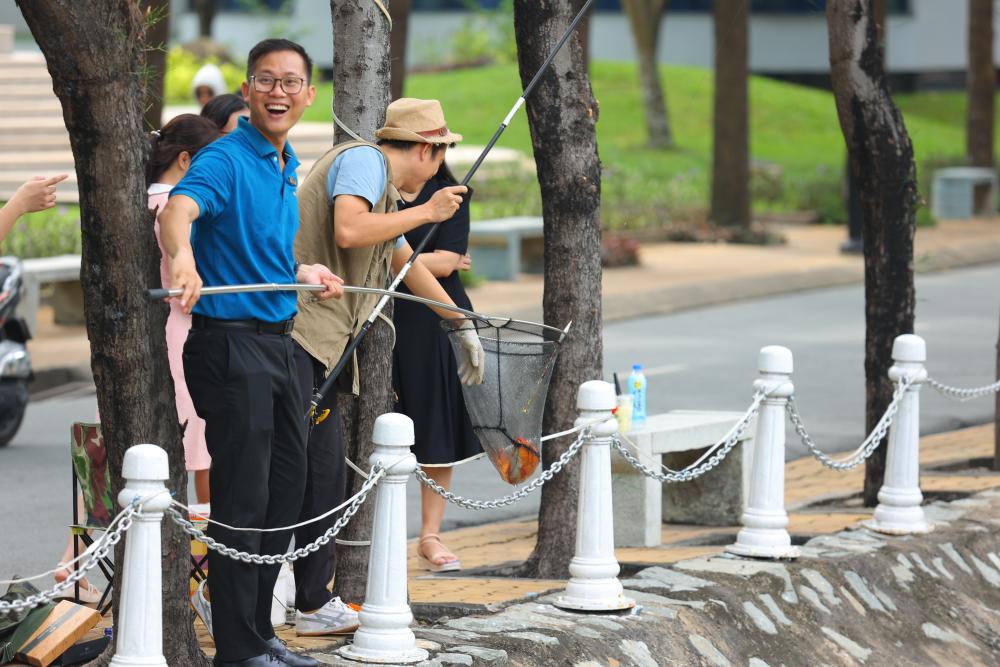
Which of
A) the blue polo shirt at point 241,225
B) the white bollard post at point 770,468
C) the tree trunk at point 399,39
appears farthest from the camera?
the tree trunk at point 399,39

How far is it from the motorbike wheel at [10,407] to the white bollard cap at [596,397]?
5602 mm

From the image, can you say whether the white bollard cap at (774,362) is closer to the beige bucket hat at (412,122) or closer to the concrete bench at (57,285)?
the beige bucket hat at (412,122)

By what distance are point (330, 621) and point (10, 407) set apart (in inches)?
217

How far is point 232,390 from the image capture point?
5.26 m

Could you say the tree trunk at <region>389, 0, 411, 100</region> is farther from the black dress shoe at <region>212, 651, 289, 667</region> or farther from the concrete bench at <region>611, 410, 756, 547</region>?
the black dress shoe at <region>212, 651, 289, 667</region>

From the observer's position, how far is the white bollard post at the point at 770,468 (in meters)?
7.48

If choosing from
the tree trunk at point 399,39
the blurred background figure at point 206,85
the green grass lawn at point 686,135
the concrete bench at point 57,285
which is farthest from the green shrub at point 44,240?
the green grass lawn at point 686,135

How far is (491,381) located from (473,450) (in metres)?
1.67

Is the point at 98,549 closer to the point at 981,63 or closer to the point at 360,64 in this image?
the point at 360,64

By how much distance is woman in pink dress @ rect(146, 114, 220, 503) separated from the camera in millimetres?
7117

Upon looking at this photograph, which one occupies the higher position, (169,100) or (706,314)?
(169,100)

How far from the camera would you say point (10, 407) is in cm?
1107

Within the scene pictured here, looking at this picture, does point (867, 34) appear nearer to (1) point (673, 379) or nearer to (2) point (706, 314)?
(1) point (673, 379)

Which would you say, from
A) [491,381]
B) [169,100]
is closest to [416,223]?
[491,381]
